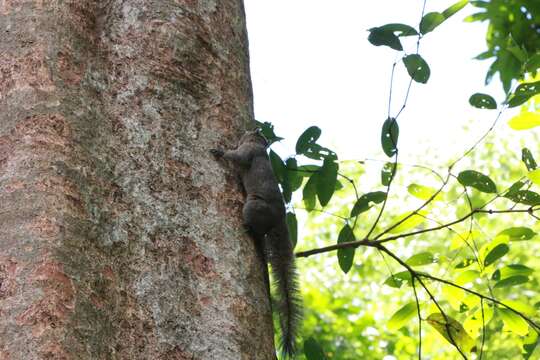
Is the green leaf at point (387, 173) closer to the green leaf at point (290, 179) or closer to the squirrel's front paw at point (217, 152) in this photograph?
the green leaf at point (290, 179)

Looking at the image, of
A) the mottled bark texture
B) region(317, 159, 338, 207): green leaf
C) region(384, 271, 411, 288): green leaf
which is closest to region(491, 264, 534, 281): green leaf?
region(384, 271, 411, 288): green leaf

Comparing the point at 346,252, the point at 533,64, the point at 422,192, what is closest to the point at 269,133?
the point at 346,252

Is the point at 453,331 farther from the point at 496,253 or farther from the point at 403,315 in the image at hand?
the point at 496,253

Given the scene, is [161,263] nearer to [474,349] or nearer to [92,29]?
[92,29]

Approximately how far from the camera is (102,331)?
6.50 ft

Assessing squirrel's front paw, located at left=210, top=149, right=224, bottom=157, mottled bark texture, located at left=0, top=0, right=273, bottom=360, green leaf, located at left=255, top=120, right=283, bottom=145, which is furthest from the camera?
green leaf, located at left=255, top=120, right=283, bottom=145

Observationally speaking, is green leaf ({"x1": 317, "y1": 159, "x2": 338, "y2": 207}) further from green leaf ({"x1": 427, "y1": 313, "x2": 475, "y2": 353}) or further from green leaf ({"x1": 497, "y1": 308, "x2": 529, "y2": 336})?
green leaf ({"x1": 497, "y1": 308, "x2": 529, "y2": 336})

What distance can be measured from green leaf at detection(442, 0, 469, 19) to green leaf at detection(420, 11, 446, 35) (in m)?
0.05

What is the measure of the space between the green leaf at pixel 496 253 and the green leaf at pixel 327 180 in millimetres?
782

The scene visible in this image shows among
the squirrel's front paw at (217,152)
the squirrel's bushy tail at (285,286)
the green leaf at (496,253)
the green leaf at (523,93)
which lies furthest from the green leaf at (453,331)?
the squirrel's front paw at (217,152)

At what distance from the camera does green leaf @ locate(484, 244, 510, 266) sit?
336cm

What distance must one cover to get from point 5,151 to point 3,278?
0.45m

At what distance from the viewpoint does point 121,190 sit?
228 centimetres

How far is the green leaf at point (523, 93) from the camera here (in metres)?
3.38
